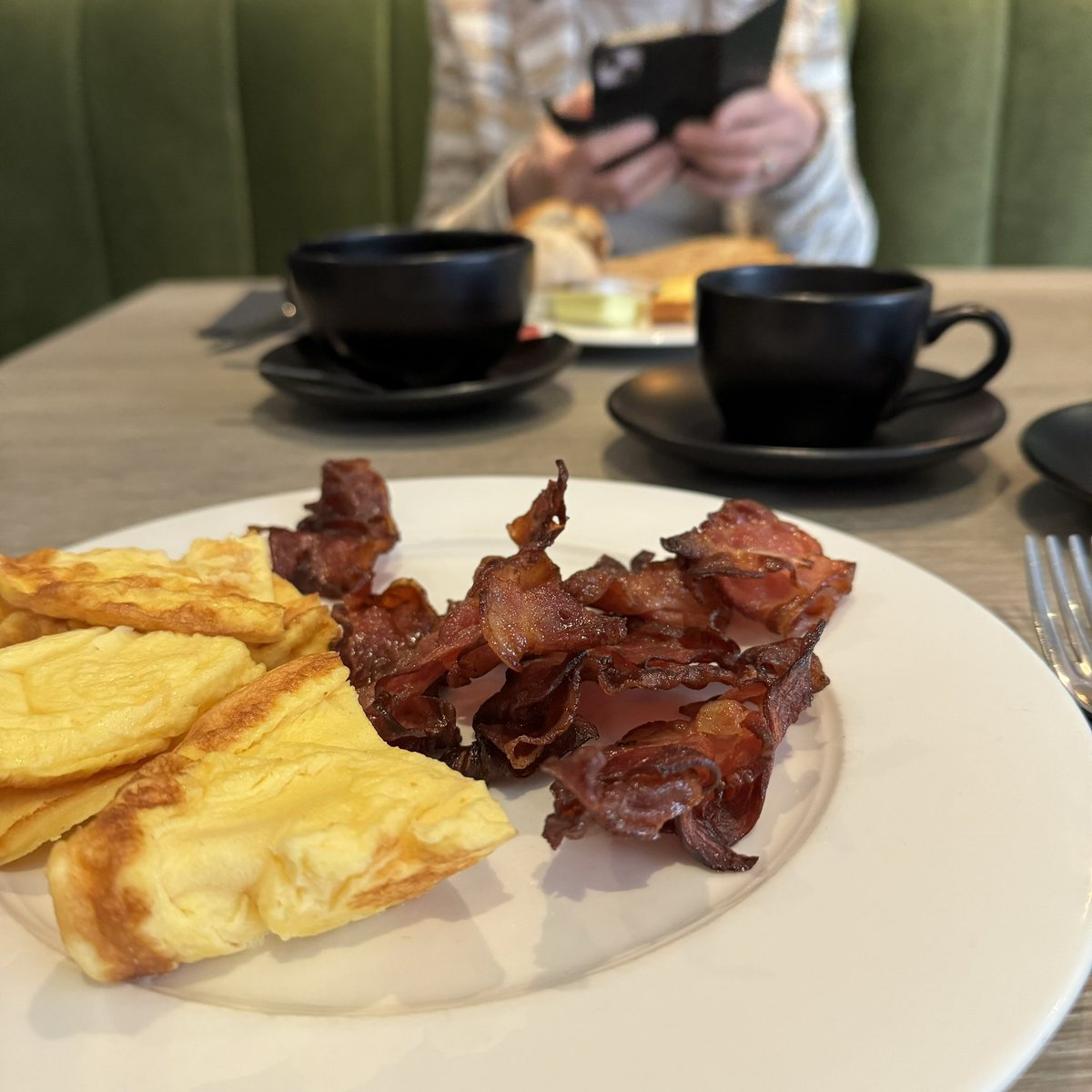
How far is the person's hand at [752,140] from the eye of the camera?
233 cm

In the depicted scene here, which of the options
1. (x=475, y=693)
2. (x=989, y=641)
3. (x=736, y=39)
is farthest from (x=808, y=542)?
(x=736, y=39)

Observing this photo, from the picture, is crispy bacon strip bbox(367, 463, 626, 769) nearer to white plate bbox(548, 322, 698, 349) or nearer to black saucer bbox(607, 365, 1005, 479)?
black saucer bbox(607, 365, 1005, 479)

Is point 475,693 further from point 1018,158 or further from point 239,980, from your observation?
point 1018,158

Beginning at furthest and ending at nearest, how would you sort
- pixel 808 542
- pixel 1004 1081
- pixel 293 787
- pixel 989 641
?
1. pixel 808 542
2. pixel 989 641
3. pixel 293 787
4. pixel 1004 1081

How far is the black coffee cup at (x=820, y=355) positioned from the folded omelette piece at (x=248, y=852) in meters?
0.68

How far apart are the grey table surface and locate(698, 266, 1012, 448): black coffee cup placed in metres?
0.07

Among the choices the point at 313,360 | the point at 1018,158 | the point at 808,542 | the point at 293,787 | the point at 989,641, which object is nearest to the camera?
the point at 293,787

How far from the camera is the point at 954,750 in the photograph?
0.59 m

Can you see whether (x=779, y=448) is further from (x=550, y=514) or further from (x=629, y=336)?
(x=629, y=336)

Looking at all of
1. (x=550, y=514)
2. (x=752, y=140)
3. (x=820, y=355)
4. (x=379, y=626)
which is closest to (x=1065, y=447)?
(x=820, y=355)

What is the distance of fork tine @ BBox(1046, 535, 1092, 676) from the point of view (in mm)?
716

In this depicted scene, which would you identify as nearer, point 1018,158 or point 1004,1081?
point 1004,1081

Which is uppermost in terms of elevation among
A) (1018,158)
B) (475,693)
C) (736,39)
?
(736,39)

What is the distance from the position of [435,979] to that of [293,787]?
0.13 meters
